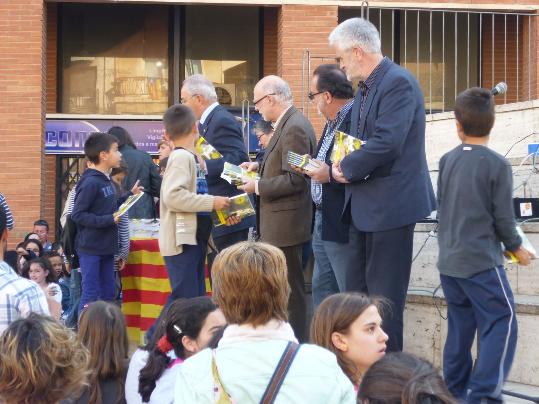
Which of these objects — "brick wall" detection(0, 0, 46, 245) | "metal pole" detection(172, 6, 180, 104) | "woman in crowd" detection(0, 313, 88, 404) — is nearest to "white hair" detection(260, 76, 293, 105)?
"woman in crowd" detection(0, 313, 88, 404)

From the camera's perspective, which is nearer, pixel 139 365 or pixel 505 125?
pixel 139 365

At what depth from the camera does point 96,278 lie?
332 inches

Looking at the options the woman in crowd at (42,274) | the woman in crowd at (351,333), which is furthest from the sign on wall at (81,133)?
the woman in crowd at (351,333)

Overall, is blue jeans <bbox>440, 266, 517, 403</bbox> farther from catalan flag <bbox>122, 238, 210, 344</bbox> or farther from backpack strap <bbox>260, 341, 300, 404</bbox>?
catalan flag <bbox>122, 238, 210, 344</bbox>

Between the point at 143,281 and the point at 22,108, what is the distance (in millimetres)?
7140

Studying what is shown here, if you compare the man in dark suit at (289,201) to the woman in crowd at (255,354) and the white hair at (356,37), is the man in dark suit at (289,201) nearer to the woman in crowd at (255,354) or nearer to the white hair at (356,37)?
the white hair at (356,37)

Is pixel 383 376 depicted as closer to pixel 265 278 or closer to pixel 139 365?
pixel 265 278

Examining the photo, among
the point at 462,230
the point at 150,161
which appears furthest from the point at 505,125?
the point at 462,230

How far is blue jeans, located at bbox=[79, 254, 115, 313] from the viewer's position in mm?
8344

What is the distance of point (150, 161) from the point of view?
9.88 m

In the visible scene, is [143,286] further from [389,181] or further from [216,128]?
[389,181]

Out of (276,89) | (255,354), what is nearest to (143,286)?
(276,89)

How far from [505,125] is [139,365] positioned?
Answer: 6.23 metres

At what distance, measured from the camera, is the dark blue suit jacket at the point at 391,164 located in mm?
5988
